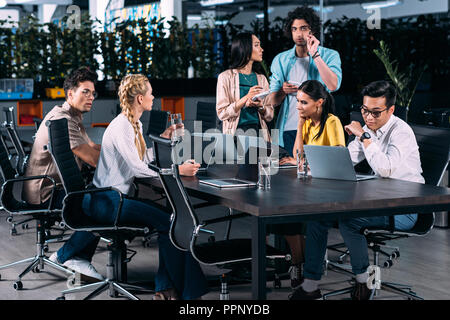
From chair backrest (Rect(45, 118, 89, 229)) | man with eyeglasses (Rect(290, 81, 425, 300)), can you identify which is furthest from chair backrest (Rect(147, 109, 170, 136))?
man with eyeglasses (Rect(290, 81, 425, 300))

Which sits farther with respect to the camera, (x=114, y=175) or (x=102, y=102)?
(x=102, y=102)

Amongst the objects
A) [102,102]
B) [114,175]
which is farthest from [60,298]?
[102,102]

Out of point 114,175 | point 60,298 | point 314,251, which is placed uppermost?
point 114,175

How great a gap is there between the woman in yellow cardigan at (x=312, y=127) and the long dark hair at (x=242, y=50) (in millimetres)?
896

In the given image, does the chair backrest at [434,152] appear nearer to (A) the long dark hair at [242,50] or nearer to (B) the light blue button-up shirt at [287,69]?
(B) the light blue button-up shirt at [287,69]

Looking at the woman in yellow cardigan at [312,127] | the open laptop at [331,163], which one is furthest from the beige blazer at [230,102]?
the open laptop at [331,163]

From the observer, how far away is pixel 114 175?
13.8 feet

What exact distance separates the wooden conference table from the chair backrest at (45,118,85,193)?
A: 0.77 meters

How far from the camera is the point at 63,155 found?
165 inches

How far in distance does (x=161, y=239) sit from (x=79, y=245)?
89 centimetres

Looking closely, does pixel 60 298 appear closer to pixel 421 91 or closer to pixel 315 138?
pixel 315 138

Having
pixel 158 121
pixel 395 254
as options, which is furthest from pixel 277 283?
pixel 158 121

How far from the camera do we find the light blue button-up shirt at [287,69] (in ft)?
16.2
